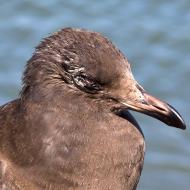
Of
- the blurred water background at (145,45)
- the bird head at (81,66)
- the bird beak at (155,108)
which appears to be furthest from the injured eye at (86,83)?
the blurred water background at (145,45)

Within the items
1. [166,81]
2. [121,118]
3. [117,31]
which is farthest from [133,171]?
[117,31]

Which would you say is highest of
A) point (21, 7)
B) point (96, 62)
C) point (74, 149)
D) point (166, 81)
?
point (21, 7)

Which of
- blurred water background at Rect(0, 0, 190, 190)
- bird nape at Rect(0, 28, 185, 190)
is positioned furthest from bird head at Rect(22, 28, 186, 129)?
blurred water background at Rect(0, 0, 190, 190)

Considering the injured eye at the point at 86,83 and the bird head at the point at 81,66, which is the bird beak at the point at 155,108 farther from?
the injured eye at the point at 86,83

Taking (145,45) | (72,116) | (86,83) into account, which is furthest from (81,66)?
(145,45)

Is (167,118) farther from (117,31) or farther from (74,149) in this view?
(117,31)

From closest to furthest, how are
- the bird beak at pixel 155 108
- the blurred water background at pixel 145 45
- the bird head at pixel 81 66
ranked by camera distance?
the bird head at pixel 81 66, the bird beak at pixel 155 108, the blurred water background at pixel 145 45

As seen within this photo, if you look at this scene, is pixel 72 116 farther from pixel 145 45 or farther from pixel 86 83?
pixel 145 45
